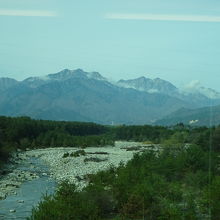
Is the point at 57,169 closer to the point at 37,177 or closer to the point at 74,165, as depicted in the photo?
the point at 74,165

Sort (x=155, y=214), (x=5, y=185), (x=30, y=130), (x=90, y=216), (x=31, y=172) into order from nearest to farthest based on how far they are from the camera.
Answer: (x=90, y=216) → (x=155, y=214) → (x=5, y=185) → (x=31, y=172) → (x=30, y=130)

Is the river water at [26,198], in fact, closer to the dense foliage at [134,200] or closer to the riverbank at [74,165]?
the riverbank at [74,165]

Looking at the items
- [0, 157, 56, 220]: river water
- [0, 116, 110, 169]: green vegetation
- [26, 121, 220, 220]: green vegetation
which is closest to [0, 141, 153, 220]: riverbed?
[0, 157, 56, 220]: river water

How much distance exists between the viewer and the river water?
32259 mm

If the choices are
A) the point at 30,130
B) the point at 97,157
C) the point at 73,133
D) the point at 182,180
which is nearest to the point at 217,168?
the point at 182,180

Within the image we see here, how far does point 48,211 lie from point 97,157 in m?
49.8

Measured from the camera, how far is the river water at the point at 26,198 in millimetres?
32259

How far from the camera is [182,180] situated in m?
39.2

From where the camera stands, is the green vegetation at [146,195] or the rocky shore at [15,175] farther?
the rocky shore at [15,175]

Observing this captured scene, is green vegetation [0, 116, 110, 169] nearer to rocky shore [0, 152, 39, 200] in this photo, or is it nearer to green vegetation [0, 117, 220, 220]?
rocky shore [0, 152, 39, 200]

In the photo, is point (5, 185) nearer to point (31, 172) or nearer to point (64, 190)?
point (31, 172)

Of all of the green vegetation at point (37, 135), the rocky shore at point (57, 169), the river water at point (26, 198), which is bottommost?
the river water at point (26, 198)

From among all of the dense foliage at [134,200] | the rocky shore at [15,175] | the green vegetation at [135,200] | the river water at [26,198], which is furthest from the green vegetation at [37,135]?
the dense foliage at [134,200]

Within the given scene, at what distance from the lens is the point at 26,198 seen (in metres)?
38.2
